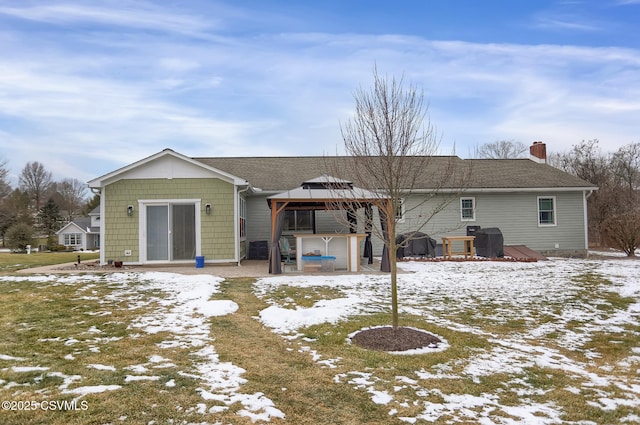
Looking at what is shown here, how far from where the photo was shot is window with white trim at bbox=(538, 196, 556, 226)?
1670 centimetres

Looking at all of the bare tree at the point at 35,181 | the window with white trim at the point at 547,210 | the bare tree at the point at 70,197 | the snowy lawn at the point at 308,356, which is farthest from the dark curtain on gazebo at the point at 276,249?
the bare tree at the point at 70,197

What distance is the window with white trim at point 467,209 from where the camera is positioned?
16.5 meters

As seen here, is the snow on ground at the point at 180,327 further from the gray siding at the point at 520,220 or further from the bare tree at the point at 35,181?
the bare tree at the point at 35,181

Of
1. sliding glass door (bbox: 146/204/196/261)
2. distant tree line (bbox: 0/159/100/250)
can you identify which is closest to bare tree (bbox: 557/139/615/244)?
sliding glass door (bbox: 146/204/196/261)

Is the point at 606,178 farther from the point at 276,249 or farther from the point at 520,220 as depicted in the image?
the point at 276,249

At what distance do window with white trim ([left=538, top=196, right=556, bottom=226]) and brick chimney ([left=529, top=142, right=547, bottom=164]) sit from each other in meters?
3.50

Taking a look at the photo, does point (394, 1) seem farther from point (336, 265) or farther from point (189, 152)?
point (189, 152)

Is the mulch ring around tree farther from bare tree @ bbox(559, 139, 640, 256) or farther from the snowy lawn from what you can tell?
bare tree @ bbox(559, 139, 640, 256)

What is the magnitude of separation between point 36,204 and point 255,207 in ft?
147

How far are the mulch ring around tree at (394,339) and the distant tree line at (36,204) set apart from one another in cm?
3338

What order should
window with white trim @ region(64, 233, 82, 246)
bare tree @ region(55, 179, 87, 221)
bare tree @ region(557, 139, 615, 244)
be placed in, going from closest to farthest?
bare tree @ region(557, 139, 615, 244) < window with white trim @ region(64, 233, 82, 246) < bare tree @ region(55, 179, 87, 221)

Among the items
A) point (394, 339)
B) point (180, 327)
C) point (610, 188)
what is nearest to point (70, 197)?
point (180, 327)

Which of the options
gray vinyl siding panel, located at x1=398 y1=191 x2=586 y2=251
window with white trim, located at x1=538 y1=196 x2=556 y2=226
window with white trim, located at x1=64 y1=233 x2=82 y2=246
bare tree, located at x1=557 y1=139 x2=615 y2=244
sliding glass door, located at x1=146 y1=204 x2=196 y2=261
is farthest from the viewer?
window with white trim, located at x1=64 y1=233 x2=82 y2=246

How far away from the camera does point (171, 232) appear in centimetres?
1270
